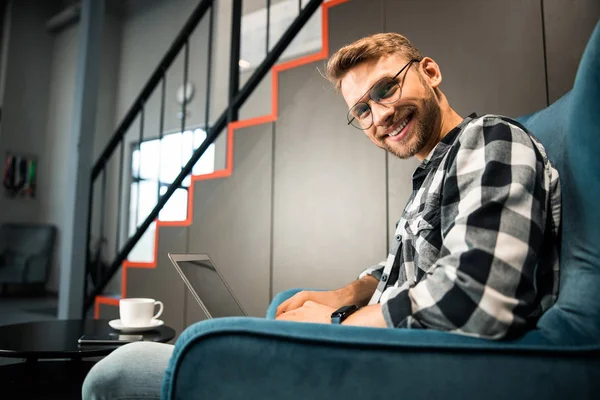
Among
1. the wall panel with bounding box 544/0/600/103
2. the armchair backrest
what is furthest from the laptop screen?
the wall panel with bounding box 544/0/600/103

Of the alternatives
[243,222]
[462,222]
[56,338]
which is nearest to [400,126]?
[462,222]

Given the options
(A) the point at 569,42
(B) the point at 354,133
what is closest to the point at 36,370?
(B) the point at 354,133

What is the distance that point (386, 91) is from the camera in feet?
A: 3.43

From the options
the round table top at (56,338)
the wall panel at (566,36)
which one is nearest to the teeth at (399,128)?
the wall panel at (566,36)

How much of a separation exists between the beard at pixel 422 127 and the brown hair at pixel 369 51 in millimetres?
121

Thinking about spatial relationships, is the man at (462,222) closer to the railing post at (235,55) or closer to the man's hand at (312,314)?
the man's hand at (312,314)

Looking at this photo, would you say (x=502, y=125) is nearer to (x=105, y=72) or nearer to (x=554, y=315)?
(x=554, y=315)

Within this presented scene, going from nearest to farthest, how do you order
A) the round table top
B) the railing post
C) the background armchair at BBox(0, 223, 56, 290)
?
1. the round table top
2. the railing post
3. the background armchair at BBox(0, 223, 56, 290)

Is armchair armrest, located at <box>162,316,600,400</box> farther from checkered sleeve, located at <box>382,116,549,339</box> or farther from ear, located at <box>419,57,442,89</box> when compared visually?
ear, located at <box>419,57,442,89</box>

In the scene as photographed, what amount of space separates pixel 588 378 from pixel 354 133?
1.49 metres

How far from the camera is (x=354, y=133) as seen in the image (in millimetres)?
1936

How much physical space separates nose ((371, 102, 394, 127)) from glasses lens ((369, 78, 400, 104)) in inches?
0.6

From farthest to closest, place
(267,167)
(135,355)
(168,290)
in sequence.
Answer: (168,290)
(267,167)
(135,355)

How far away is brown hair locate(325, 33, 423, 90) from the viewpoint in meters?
1.04
